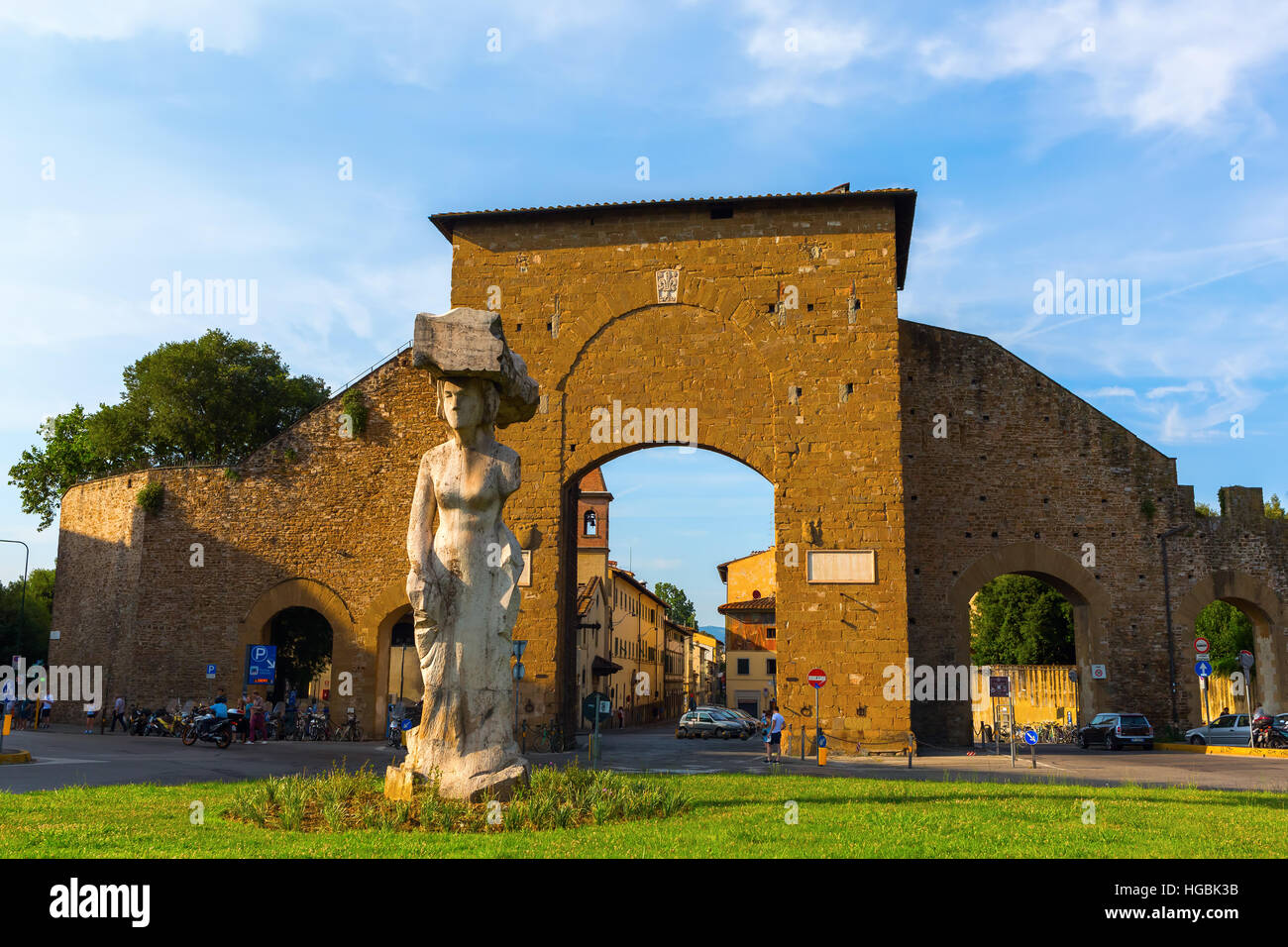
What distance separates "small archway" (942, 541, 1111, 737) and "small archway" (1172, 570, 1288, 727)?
71.2 inches

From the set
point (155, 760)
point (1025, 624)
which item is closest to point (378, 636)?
point (155, 760)

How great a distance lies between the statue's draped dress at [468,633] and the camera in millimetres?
7602

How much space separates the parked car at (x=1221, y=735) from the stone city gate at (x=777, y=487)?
0.66m

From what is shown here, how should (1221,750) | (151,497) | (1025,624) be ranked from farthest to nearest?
(1025,624)
(151,497)
(1221,750)

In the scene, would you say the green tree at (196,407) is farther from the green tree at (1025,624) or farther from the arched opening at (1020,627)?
the green tree at (1025,624)

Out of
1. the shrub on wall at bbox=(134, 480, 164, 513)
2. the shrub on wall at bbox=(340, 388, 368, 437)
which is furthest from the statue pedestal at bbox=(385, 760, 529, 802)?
the shrub on wall at bbox=(134, 480, 164, 513)

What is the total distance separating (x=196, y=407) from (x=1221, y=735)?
30.8 m

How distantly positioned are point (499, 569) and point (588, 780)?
7.14ft

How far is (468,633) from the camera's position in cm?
779

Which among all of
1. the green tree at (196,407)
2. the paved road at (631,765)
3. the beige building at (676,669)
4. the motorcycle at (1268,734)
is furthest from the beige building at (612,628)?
the motorcycle at (1268,734)

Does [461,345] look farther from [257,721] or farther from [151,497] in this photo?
[151,497]

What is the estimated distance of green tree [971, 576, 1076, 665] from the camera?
41656 millimetres
